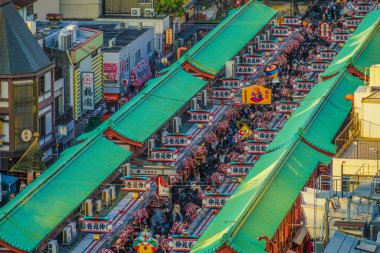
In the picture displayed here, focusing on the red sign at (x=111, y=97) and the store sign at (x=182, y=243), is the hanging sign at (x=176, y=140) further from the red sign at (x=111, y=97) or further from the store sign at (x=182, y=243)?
the store sign at (x=182, y=243)

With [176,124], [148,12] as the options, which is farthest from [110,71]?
[148,12]

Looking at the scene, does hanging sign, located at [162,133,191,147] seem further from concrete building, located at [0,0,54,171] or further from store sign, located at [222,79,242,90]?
store sign, located at [222,79,242,90]

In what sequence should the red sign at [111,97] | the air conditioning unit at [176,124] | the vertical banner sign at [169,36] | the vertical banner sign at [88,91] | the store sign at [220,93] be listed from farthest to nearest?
1. the vertical banner sign at [169,36]
2. the red sign at [111,97]
3. the store sign at [220,93]
4. the vertical banner sign at [88,91]
5. the air conditioning unit at [176,124]

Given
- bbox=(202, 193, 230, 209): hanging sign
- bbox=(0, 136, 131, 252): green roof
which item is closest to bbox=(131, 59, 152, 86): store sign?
bbox=(0, 136, 131, 252): green roof

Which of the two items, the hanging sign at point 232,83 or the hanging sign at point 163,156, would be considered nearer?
the hanging sign at point 163,156

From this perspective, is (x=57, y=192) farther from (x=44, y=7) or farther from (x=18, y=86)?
(x=44, y=7)

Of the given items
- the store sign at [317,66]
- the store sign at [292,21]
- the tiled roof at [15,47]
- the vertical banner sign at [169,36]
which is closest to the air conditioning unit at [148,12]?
the vertical banner sign at [169,36]

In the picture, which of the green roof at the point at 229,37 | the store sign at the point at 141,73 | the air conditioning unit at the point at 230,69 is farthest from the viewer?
the air conditioning unit at the point at 230,69
